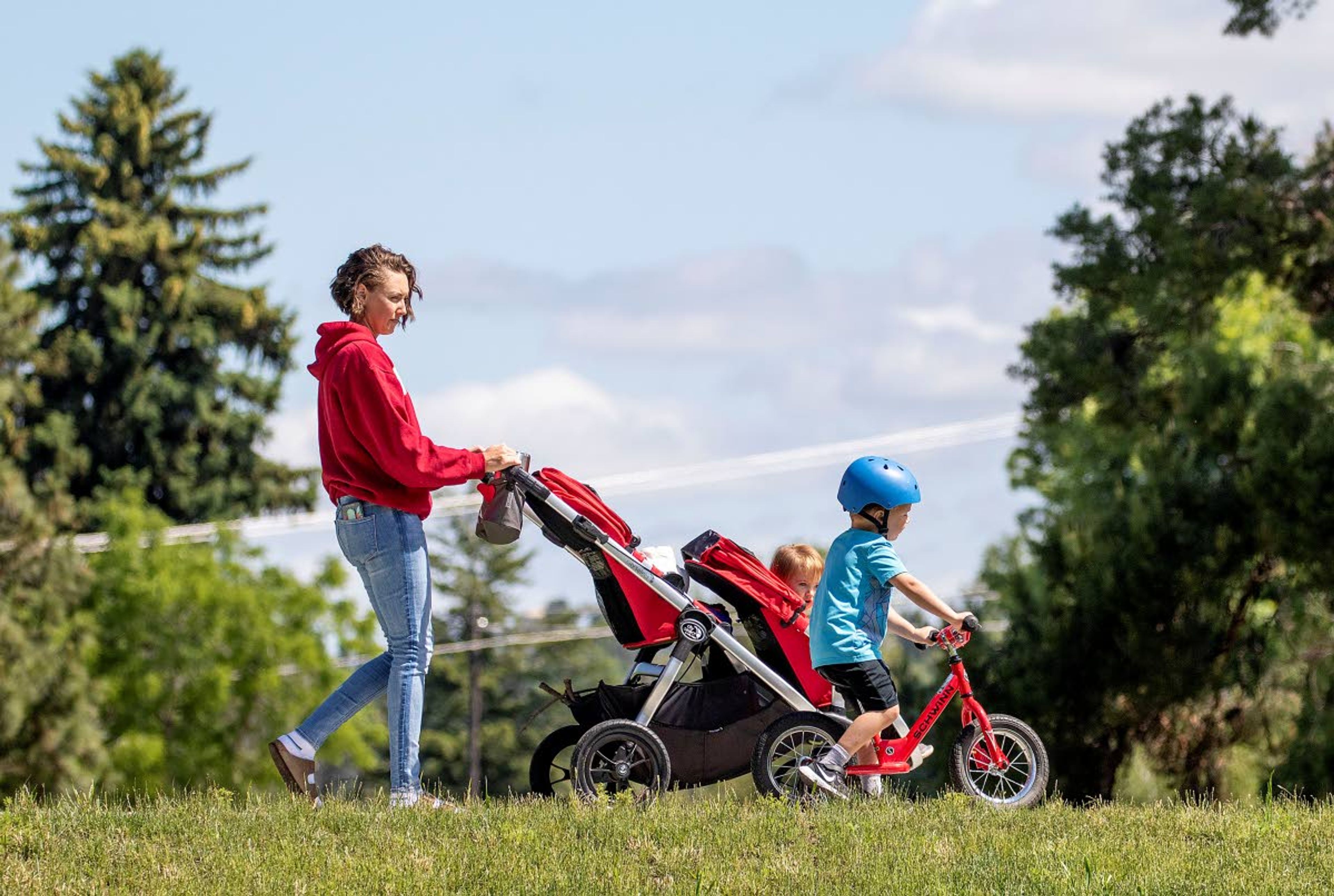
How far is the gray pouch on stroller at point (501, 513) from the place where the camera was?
28.0 feet

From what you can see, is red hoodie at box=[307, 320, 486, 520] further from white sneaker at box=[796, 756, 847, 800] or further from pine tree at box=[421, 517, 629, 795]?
pine tree at box=[421, 517, 629, 795]

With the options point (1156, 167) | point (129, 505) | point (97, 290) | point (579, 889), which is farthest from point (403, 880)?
point (97, 290)

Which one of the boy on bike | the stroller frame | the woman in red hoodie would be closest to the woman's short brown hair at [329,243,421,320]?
the woman in red hoodie

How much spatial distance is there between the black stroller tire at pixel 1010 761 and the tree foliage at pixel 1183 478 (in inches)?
549

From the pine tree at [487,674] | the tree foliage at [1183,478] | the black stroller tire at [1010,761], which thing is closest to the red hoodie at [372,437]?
the black stroller tire at [1010,761]

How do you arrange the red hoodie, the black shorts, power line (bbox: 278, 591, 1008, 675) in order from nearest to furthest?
1. the red hoodie
2. the black shorts
3. power line (bbox: 278, 591, 1008, 675)

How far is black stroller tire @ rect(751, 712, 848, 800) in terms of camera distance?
28.5ft

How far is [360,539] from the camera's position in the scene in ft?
26.8

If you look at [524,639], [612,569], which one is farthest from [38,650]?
[612,569]

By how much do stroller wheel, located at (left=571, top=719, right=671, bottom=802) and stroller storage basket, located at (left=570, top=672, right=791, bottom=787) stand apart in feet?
0.50

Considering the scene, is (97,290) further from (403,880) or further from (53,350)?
(403,880)

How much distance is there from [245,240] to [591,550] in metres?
51.3

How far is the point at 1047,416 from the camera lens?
24625mm

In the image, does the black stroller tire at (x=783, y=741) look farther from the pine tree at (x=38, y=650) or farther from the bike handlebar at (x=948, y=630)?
the pine tree at (x=38, y=650)
